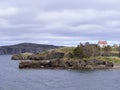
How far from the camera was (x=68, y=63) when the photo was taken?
17650cm

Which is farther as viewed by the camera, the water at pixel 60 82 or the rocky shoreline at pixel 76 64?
the rocky shoreline at pixel 76 64

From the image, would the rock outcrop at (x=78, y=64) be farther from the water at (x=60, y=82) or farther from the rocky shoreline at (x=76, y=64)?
the water at (x=60, y=82)

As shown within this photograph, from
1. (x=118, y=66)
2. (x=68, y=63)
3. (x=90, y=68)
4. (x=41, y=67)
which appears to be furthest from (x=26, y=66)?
(x=118, y=66)

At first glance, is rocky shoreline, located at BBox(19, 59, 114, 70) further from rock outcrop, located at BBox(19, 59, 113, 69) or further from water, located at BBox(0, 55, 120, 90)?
water, located at BBox(0, 55, 120, 90)

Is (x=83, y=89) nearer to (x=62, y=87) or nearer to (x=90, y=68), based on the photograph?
(x=62, y=87)

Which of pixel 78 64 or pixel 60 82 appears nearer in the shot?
pixel 60 82

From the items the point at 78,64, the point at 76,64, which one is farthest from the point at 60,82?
the point at 78,64

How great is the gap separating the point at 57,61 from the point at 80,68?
1308 cm

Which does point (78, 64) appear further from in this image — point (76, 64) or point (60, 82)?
point (60, 82)

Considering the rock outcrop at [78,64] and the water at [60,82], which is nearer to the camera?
the water at [60,82]

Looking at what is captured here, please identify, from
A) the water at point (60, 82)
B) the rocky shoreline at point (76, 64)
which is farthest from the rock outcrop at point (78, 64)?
the water at point (60, 82)

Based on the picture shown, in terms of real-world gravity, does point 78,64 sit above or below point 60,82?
above

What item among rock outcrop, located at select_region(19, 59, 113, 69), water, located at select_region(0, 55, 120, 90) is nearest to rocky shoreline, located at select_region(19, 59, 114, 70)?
rock outcrop, located at select_region(19, 59, 113, 69)

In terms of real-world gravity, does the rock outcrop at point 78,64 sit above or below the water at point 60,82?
above
